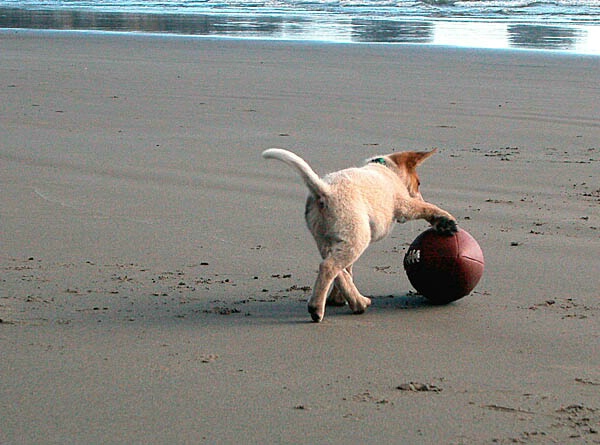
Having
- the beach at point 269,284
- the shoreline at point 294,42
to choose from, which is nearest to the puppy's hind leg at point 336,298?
the beach at point 269,284

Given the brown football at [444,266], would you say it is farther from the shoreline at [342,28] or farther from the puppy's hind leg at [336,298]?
the shoreline at [342,28]

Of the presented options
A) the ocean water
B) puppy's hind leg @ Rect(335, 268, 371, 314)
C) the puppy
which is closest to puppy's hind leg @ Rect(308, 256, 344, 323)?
the puppy

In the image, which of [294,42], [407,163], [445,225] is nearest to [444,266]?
[445,225]

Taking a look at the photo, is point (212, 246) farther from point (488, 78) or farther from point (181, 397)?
point (488, 78)

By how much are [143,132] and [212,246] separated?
16.5 ft

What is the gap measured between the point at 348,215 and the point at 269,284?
44.5 inches

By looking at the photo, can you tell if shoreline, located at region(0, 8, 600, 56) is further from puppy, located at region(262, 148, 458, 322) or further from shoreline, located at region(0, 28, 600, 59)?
puppy, located at region(262, 148, 458, 322)

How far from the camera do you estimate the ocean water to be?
90.6 ft

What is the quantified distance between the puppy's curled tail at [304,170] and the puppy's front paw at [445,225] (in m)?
0.82

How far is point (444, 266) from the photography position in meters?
5.62

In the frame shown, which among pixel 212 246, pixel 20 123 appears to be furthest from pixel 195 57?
pixel 212 246

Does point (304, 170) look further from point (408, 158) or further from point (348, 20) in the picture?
Answer: point (348, 20)

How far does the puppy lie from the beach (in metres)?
0.20

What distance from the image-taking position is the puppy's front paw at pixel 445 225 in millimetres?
5672
